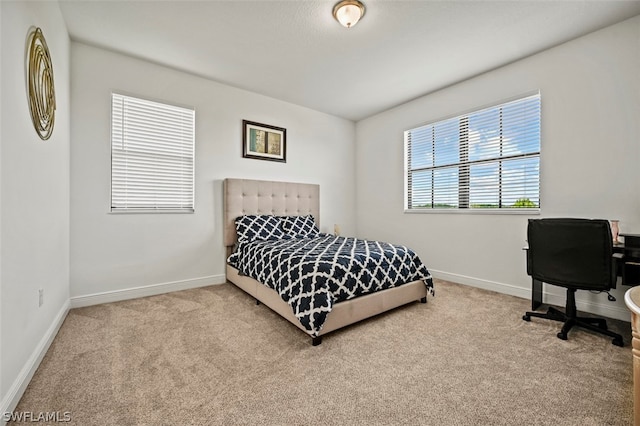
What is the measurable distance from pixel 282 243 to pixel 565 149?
3093 millimetres

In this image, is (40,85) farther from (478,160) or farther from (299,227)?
(478,160)

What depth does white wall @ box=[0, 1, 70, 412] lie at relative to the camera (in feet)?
4.39

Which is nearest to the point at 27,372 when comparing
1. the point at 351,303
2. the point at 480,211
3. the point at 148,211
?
the point at 148,211

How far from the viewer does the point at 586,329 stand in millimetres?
2203

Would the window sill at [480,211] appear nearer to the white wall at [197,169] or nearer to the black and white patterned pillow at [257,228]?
the white wall at [197,169]

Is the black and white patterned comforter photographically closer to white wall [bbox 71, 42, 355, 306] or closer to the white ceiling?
white wall [bbox 71, 42, 355, 306]

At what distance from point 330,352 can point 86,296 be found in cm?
259

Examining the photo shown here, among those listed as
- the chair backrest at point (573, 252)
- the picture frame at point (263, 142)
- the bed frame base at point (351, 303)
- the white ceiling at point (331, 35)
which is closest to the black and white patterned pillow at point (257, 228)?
the bed frame base at point (351, 303)

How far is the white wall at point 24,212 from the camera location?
134 centimetres

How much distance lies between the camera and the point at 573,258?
2.09m

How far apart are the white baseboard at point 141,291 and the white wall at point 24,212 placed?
0.52 meters

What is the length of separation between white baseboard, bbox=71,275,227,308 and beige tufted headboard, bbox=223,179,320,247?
52 centimetres

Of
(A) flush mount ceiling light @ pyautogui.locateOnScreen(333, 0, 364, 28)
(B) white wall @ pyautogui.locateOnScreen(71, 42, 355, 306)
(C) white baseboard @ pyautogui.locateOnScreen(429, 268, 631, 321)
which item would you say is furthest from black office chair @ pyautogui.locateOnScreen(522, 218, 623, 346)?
(B) white wall @ pyautogui.locateOnScreen(71, 42, 355, 306)

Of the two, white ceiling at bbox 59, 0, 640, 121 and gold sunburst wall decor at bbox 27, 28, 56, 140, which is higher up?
white ceiling at bbox 59, 0, 640, 121
